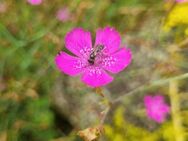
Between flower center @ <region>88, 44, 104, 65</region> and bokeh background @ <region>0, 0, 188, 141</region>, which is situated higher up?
bokeh background @ <region>0, 0, 188, 141</region>

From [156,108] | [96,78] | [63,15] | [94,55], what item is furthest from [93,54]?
[63,15]

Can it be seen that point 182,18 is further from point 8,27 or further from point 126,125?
point 8,27

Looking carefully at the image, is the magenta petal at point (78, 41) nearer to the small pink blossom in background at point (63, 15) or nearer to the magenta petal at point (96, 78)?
the magenta petal at point (96, 78)

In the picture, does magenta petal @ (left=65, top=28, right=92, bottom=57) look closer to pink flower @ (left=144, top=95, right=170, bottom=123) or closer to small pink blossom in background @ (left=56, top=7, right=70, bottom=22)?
pink flower @ (left=144, top=95, right=170, bottom=123)

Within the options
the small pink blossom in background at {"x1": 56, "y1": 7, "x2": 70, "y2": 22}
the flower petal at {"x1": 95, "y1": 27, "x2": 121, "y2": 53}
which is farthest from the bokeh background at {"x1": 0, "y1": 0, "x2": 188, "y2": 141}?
the flower petal at {"x1": 95, "y1": 27, "x2": 121, "y2": 53}

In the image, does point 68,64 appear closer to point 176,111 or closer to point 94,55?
point 94,55

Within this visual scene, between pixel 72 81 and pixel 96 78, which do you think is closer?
pixel 96 78
